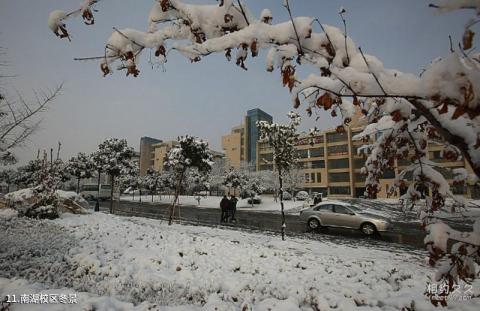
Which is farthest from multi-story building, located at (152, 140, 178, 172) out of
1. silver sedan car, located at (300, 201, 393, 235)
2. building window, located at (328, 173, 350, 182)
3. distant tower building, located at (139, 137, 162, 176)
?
silver sedan car, located at (300, 201, 393, 235)

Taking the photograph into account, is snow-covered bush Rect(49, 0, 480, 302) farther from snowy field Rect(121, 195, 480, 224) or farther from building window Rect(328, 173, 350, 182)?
building window Rect(328, 173, 350, 182)

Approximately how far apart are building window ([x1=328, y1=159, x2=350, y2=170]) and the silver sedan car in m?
46.7

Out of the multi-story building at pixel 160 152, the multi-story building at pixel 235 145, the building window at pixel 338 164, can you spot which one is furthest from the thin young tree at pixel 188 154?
the multi-story building at pixel 160 152

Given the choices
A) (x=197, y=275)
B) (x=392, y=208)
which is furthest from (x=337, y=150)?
(x=197, y=275)

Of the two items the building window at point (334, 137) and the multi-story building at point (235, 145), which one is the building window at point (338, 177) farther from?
the multi-story building at point (235, 145)

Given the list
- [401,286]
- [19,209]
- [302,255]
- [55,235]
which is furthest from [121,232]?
[401,286]

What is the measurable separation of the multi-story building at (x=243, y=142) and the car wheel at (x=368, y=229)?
6977 cm

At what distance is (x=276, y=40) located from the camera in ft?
5.45

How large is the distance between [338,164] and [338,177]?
9.60 feet

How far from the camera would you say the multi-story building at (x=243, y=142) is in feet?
277

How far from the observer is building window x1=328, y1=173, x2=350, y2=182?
57.2m

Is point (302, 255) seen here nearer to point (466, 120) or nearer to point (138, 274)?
point (138, 274)

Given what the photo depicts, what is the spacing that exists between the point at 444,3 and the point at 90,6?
2.14 meters

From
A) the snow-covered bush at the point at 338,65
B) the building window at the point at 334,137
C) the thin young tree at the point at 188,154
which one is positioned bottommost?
the snow-covered bush at the point at 338,65
